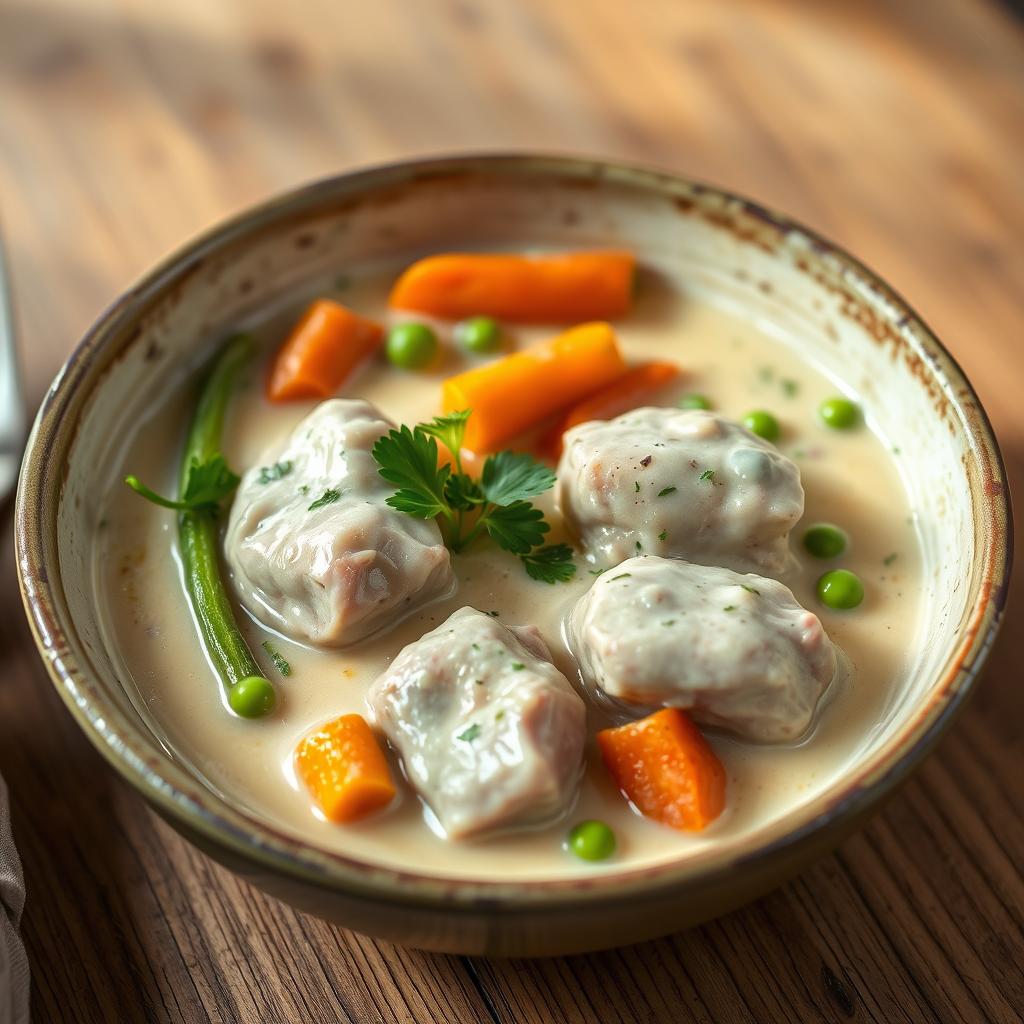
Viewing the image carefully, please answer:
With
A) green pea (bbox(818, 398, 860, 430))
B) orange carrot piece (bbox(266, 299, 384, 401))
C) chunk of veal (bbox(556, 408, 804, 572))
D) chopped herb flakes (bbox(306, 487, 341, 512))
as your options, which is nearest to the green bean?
orange carrot piece (bbox(266, 299, 384, 401))

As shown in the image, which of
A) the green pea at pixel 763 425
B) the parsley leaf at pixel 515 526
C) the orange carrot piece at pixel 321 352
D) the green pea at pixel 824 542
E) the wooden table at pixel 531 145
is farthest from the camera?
the orange carrot piece at pixel 321 352

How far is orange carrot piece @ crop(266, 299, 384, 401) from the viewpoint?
313 centimetres

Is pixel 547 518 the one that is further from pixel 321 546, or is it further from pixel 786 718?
pixel 786 718

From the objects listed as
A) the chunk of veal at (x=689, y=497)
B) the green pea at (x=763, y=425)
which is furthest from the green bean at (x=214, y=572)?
the green pea at (x=763, y=425)

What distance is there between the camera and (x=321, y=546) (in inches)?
98.8

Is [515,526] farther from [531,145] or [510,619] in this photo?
[531,145]

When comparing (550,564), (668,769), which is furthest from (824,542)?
(668,769)

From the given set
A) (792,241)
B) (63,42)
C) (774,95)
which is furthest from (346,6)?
(792,241)

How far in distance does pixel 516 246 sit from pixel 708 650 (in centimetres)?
162

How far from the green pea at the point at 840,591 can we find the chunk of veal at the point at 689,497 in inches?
4.3

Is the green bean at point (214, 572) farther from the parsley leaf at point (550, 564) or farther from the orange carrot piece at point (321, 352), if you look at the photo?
the parsley leaf at point (550, 564)

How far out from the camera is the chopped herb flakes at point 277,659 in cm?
257

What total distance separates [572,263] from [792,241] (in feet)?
1.95

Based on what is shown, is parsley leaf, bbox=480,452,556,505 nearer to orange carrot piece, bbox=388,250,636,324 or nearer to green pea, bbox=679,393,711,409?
green pea, bbox=679,393,711,409
